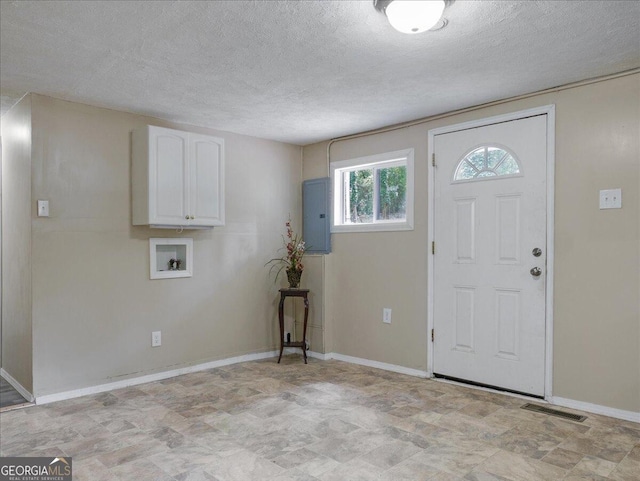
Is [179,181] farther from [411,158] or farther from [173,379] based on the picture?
[411,158]

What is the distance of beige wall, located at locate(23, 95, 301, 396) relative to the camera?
3.37 meters

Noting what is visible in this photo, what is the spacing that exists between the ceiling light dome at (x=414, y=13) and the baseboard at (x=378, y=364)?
2800mm

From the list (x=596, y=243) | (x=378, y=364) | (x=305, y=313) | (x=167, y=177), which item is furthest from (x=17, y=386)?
(x=596, y=243)

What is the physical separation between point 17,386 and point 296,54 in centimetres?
326

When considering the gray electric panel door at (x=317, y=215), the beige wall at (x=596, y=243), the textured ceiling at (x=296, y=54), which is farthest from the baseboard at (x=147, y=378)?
the beige wall at (x=596, y=243)

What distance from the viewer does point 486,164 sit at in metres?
3.59

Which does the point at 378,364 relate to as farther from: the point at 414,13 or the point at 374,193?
the point at 414,13

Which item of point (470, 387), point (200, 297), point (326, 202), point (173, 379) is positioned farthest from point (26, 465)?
point (326, 202)

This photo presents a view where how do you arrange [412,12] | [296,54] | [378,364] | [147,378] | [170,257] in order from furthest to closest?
[378,364]
[170,257]
[147,378]
[296,54]
[412,12]

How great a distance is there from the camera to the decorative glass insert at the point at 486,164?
3.46 m

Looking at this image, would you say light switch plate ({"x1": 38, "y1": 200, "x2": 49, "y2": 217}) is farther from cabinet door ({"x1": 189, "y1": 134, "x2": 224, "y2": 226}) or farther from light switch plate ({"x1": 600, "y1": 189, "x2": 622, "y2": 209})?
light switch plate ({"x1": 600, "y1": 189, "x2": 622, "y2": 209})

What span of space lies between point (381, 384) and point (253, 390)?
1018 millimetres

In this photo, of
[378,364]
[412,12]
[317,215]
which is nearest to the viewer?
[412,12]

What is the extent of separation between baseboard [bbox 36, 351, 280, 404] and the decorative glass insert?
255cm
